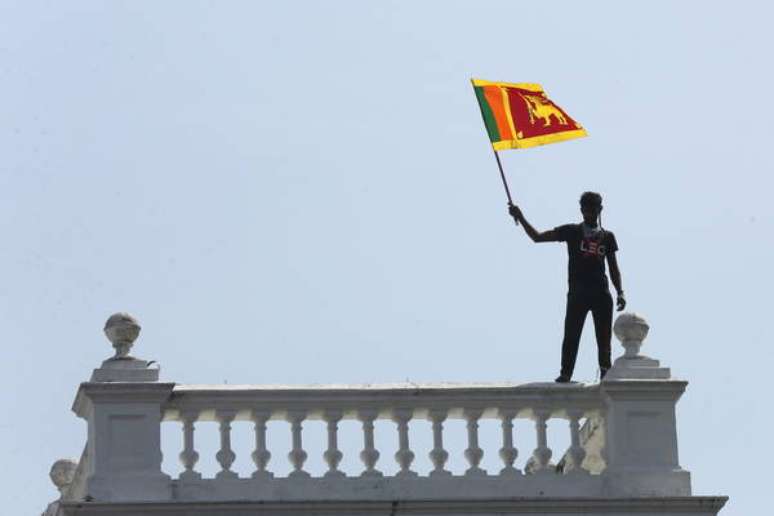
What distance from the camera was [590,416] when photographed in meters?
23.8

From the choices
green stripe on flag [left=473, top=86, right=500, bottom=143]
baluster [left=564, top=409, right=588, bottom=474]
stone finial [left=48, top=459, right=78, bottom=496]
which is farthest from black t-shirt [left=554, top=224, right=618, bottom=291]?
stone finial [left=48, top=459, right=78, bottom=496]

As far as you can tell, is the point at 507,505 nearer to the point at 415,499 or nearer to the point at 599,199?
the point at 415,499

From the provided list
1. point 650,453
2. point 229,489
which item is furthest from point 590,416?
point 229,489

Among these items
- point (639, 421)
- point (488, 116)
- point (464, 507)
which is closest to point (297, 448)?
point (464, 507)

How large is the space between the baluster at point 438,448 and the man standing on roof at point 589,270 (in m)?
1.43

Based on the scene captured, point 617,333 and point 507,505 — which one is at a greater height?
point 617,333

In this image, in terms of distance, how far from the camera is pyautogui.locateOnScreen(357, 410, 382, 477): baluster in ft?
76.2

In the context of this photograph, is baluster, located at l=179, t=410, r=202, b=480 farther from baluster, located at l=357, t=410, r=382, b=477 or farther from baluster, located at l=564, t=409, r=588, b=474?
baluster, located at l=564, t=409, r=588, b=474

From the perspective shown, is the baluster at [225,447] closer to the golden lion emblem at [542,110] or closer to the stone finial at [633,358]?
the stone finial at [633,358]

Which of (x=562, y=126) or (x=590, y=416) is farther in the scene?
(x=562, y=126)

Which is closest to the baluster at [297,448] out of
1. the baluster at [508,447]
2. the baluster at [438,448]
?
the baluster at [438,448]

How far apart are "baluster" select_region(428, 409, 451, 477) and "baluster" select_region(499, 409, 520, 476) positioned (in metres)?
0.47

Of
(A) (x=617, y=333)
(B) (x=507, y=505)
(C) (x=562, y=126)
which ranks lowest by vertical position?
(B) (x=507, y=505)

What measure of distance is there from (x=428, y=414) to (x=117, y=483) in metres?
2.67
